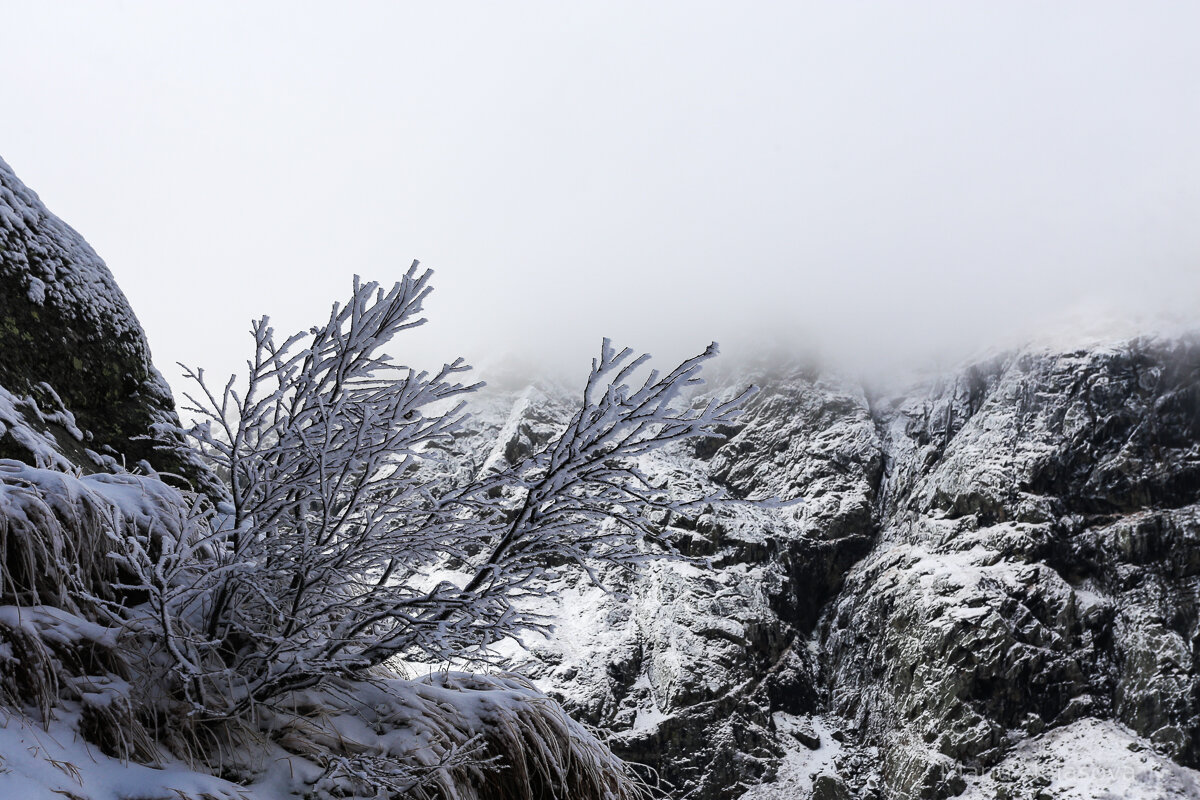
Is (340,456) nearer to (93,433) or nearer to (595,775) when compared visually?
(595,775)

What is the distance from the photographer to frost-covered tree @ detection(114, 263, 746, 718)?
2.30 m

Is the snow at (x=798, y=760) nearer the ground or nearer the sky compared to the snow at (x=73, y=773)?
nearer the ground

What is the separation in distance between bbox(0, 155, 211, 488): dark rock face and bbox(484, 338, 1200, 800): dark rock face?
53906 millimetres

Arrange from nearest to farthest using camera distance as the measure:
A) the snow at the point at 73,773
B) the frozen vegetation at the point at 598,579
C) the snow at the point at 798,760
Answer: the snow at the point at 73,773, the frozen vegetation at the point at 598,579, the snow at the point at 798,760

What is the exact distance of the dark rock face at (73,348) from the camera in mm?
3490

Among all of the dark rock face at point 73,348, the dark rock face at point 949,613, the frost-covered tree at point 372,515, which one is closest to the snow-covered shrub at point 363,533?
the frost-covered tree at point 372,515

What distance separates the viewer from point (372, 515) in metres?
2.50

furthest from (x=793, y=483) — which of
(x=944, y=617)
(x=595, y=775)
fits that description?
(x=595, y=775)

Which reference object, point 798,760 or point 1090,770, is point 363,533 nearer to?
point 1090,770

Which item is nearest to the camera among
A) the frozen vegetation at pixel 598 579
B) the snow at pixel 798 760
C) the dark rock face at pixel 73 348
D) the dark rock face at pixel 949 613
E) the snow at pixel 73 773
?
the snow at pixel 73 773

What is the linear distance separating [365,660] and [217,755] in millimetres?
493

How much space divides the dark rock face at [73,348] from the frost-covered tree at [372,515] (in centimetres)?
115

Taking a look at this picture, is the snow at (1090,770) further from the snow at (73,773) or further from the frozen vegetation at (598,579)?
the snow at (73,773)

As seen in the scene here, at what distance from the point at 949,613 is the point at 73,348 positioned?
74856mm
